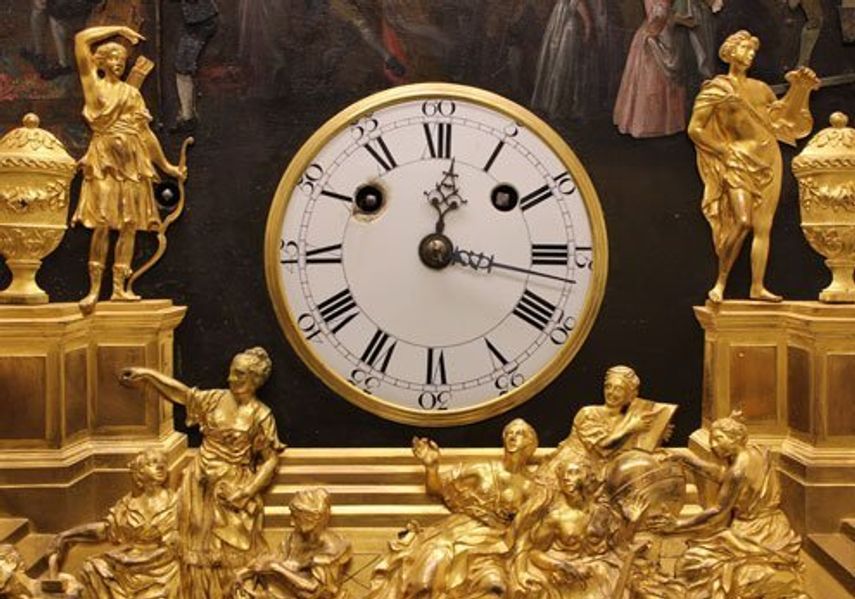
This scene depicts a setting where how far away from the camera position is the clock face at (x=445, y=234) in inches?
158

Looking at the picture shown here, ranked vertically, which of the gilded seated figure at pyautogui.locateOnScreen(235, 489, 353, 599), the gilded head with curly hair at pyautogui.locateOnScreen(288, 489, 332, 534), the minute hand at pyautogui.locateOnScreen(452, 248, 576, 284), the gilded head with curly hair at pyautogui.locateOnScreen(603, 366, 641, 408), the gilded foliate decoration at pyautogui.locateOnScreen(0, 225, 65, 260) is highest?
the gilded foliate decoration at pyautogui.locateOnScreen(0, 225, 65, 260)

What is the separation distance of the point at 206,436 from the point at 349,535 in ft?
2.08

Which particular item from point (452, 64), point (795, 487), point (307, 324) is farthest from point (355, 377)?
point (795, 487)

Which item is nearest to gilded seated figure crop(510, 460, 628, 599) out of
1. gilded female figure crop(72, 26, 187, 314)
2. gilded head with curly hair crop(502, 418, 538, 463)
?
gilded head with curly hair crop(502, 418, 538, 463)

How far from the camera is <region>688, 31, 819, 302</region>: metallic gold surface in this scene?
390 cm

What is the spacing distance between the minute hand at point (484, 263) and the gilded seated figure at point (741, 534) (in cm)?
85

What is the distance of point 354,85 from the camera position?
4055 millimetres

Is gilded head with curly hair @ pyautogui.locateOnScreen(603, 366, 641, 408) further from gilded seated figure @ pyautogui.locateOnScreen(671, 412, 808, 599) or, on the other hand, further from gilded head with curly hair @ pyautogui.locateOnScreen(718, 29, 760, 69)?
gilded head with curly hair @ pyautogui.locateOnScreen(718, 29, 760, 69)

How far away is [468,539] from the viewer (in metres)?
3.47

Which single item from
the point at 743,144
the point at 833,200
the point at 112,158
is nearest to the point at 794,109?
the point at 743,144

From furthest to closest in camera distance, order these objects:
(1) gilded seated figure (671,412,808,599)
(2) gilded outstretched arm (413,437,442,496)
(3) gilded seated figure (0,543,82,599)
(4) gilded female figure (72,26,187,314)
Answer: (4) gilded female figure (72,26,187,314), (2) gilded outstretched arm (413,437,442,496), (1) gilded seated figure (671,412,808,599), (3) gilded seated figure (0,543,82,599)

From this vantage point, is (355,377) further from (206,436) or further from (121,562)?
(121,562)

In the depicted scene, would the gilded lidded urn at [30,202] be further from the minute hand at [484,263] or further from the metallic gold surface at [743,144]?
the metallic gold surface at [743,144]

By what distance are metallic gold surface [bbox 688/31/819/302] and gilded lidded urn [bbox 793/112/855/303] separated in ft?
0.49
